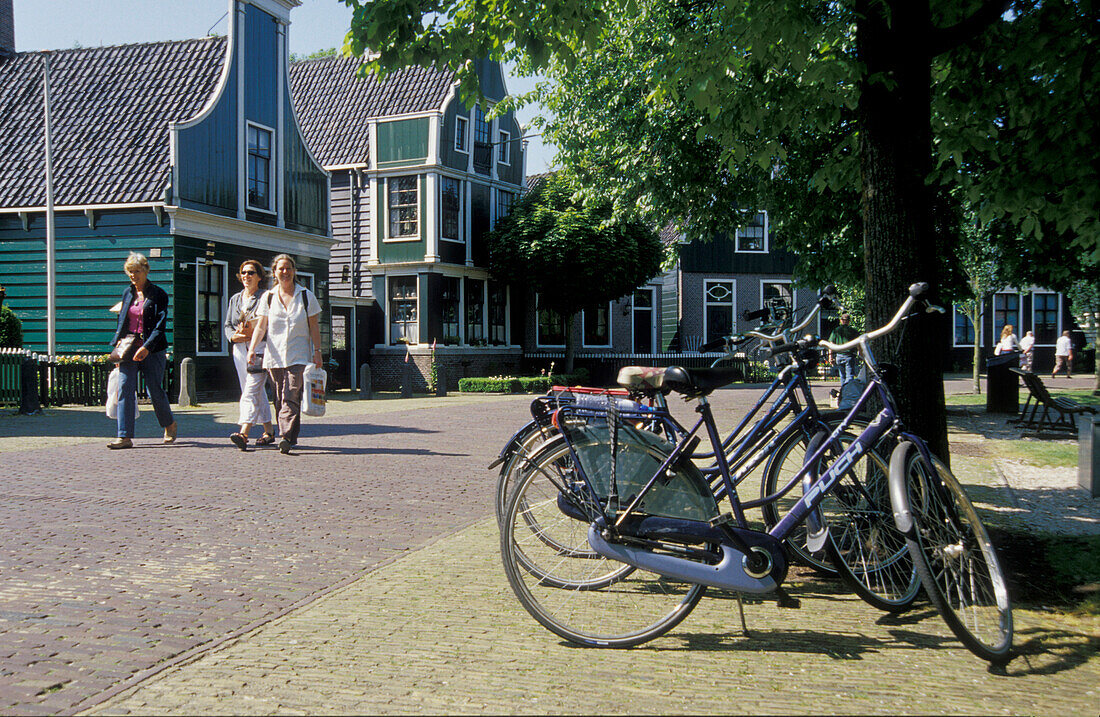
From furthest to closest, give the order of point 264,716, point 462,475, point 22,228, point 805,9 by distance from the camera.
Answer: point 22,228
point 462,475
point 805,9
point 264,716

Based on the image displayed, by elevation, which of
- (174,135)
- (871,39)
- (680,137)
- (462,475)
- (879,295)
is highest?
(174,135)

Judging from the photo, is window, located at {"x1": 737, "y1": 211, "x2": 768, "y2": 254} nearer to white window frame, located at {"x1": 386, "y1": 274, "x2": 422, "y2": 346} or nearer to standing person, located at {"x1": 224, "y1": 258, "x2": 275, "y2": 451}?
white window frame, located at {"x1": 386, "y1": 274, "x2": 422, "y2": 346}

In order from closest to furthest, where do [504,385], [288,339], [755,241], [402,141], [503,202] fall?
1. [288,339]
2. [504,385]
3. [402,141]
4. [503,202]
5. [755,241]

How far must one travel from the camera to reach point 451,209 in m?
28.5

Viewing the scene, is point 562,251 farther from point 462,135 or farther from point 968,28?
point 968,28

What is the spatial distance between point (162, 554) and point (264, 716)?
250 cm

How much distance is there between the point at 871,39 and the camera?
535cm

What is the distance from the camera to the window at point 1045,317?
134 feet

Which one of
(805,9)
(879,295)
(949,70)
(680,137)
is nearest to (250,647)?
(879,295)

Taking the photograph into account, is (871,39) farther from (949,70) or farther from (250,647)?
(250,647)

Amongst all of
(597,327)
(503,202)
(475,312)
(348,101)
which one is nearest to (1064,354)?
Answer: (597,327)

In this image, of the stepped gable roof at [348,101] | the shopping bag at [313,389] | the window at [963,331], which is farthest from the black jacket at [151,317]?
the window at [963,331]

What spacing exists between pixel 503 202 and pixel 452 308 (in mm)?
4758

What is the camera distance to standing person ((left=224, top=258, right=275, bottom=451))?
9.65 m
